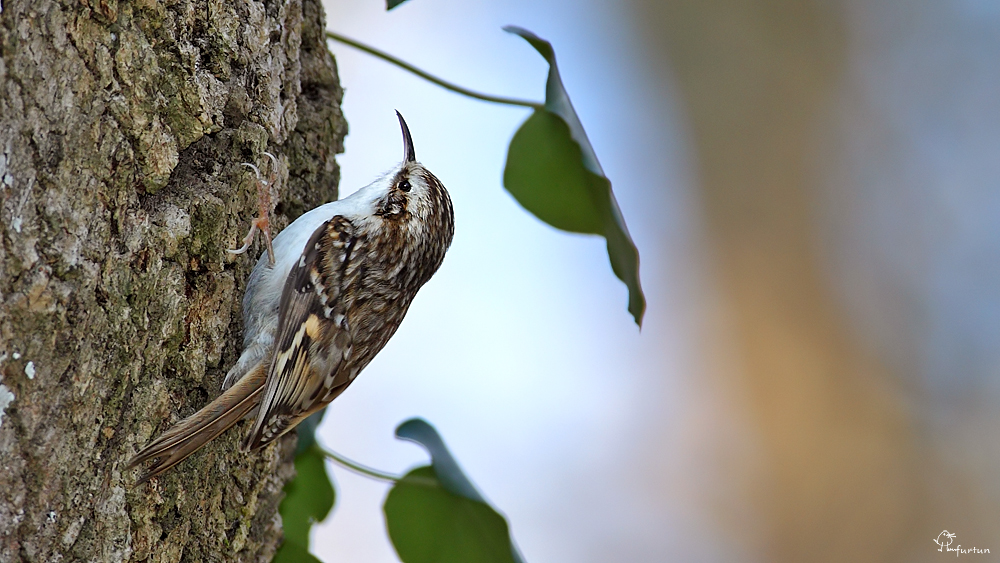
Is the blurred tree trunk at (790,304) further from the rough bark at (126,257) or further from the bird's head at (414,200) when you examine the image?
the rough bark at (126,257)

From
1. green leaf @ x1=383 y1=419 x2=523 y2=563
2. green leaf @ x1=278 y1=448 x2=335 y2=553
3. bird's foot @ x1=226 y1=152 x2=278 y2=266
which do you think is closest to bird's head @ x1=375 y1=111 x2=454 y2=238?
bird's foot @ x1=226 y1=152 x2=278 y2=266

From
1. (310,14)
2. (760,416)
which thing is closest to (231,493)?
(310,14)

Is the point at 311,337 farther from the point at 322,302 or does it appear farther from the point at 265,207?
the point at 265,207

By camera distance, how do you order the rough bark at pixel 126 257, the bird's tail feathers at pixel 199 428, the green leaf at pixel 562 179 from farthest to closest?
1. the green leaf at pixel 562 179
2. the bird's tail feathers at pixel 199 428
3. the rough bark at pixel 126 257

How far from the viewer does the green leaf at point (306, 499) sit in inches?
64.5

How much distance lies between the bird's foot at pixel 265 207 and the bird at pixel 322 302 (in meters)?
A: 0.02

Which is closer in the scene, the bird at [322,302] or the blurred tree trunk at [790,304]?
the bird at [322,302]

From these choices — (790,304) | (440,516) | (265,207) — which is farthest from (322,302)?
(790,304)

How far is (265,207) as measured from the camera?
1.30 meters

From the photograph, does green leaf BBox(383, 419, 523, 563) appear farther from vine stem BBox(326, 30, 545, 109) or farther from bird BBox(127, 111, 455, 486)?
vine stem BBox(326, 30, 545, 109)

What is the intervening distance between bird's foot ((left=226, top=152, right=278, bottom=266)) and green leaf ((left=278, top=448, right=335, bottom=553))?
514mm

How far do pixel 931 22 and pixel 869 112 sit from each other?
56cm

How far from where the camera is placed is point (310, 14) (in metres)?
1.48

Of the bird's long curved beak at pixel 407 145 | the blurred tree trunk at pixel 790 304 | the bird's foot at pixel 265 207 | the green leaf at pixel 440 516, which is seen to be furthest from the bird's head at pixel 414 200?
the blurred tree trunk at pixel 790 304
